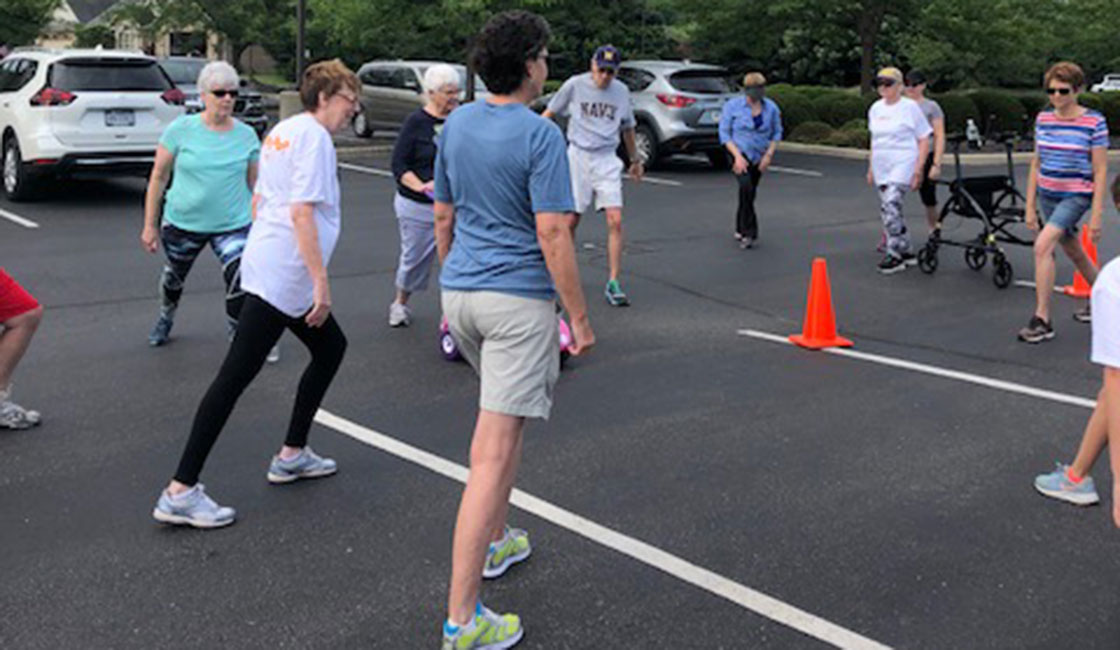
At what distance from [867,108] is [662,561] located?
2436 centimetres

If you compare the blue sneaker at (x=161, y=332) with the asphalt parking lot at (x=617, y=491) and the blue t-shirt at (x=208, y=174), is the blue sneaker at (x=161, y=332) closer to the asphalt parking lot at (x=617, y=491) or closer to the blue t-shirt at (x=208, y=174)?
the asphalt parking lot at (x=617, y=491)

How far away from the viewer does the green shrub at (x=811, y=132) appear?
2472 centimetres

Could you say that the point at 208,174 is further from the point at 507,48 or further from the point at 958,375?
the point at 958,375

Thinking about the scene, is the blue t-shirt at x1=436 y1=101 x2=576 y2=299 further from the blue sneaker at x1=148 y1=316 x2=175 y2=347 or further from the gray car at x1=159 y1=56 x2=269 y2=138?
the gray car at x1=159 y1=56 x2=269 y2=138

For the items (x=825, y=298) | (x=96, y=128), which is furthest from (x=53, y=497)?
(x=96, y=128)

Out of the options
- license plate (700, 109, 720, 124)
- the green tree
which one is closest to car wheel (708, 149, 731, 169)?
license plate (700, 109, 720, 124)

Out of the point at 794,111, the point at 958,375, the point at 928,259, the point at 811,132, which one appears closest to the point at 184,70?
the point at 811,132

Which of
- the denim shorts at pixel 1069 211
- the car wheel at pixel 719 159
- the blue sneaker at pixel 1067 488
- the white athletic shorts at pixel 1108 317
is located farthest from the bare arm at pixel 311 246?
the car wheel at pixel 719 159

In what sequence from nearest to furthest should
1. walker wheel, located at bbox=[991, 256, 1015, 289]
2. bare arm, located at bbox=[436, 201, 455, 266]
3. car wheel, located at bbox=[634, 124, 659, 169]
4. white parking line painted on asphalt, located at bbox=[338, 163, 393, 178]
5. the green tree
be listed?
bare arm, located at bbox=[436, 201, 455, 266] < walker wheel, located at bbox=[991, 256, 1015, 289] < white parking line painted on asphalt, located at bbox=[338, 163, 393, 178] < car wheel, located at bbox=[634, 124, 659, 169] < the green tree

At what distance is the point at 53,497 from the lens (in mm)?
4816

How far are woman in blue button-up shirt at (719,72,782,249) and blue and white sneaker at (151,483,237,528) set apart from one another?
8.17 metres

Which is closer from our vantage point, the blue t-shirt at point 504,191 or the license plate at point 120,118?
the blue t-shirt at point 504,191

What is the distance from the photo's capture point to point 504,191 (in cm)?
352

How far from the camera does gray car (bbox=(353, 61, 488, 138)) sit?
23.3 meters
